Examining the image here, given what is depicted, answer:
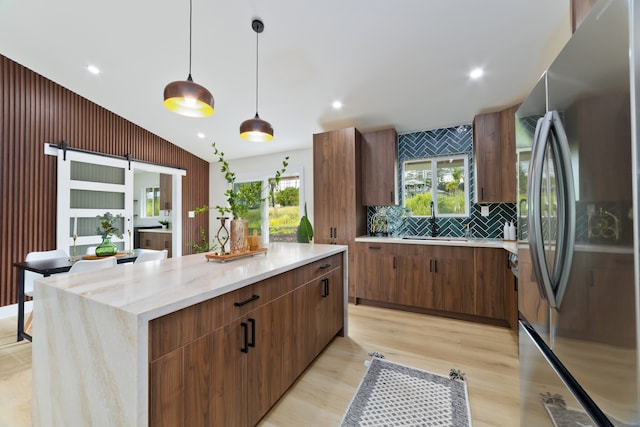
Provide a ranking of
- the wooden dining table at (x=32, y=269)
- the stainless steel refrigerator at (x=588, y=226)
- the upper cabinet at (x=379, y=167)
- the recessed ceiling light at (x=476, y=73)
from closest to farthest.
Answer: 1. the stainless steel refrigerator at (x=588, y=226)
2. the wooden dining table at (x=32, y=269)
3. the recessed ceiling light at (x=476, y=73)
4. the upper cabinet at (x=379, y=167)

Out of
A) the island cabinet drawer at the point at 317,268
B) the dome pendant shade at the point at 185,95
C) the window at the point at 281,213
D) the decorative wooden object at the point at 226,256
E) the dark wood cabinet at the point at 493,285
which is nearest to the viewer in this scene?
the dome pendant shade at the point at 185,95

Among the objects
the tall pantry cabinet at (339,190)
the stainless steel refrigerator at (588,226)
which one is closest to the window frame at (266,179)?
the tall pantry cabinet at (339,190)

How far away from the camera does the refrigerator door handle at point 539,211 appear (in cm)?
92

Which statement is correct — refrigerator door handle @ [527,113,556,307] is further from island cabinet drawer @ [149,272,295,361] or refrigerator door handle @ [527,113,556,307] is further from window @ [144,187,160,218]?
window @ [144,187,160,218]

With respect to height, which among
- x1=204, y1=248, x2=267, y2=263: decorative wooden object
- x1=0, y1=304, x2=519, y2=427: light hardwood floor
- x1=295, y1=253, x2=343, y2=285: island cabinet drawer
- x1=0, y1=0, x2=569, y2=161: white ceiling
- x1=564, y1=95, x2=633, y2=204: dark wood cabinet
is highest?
x1=0, y1=0, x2=569, y2=161: white ceiling

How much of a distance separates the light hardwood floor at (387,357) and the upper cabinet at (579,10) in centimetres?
207

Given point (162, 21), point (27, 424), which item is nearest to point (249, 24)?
point (162, 21)

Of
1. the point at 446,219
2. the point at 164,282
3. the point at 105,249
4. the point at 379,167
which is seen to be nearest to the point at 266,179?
the point at 379,167

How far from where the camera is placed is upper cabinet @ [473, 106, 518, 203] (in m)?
2.96

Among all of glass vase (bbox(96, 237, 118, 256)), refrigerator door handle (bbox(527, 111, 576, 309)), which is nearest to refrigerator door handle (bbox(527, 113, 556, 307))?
refrigerator door handle (bbox(527, 111, 576, 309))

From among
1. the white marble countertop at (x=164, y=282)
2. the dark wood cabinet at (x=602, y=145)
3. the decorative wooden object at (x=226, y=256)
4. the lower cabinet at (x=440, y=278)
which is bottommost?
the lower cabinet at (x=440, y=278)

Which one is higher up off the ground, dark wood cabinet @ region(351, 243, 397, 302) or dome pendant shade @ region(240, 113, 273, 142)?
dome pendant shade @ region(240, 113, 273, 142)

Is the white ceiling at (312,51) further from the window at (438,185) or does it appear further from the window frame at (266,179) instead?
the window frame at (266,179)

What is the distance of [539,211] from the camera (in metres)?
0.95
